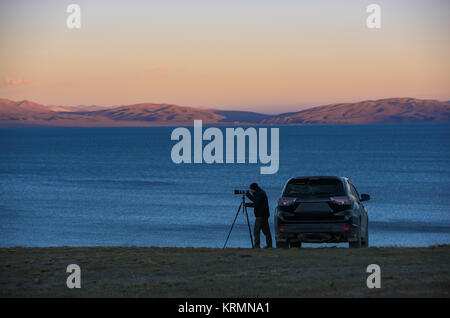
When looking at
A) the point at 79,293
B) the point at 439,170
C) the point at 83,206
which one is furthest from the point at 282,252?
the point at 439,170

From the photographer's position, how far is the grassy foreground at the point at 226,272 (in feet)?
32.4

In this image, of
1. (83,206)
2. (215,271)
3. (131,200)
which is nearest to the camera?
(215,271)

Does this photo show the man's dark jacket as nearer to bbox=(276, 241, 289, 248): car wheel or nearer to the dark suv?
bbox=(276, 241, 289, 248): car wheel

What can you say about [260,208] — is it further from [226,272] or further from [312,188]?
[226,272]

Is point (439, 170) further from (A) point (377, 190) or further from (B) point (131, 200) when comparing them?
(B) point (131, 200)

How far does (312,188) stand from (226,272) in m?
3.45

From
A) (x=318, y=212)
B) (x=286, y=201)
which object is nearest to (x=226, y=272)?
(x=286, y=201)

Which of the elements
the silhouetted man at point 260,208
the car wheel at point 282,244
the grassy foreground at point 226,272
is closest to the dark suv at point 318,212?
the car wheel at point 282,244

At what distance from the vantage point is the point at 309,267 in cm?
1222

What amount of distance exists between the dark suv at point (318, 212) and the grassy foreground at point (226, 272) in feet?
1.37

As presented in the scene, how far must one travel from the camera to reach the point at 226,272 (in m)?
11.9

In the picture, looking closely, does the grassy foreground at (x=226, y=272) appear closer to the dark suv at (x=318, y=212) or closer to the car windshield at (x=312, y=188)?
the dark suv at (x=318, y=212)

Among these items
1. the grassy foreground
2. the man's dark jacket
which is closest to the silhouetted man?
the man's dark jacket
